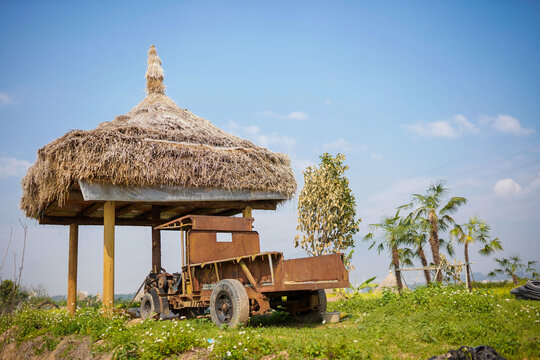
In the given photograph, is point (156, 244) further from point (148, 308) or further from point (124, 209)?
point (148, 308)

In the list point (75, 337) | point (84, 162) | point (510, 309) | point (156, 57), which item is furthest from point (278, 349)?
point (156, 57)

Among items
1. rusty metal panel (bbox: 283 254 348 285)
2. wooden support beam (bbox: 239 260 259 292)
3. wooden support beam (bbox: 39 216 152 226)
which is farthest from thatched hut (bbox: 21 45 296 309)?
rusty metal panel (bbox: 283 254 348 285)

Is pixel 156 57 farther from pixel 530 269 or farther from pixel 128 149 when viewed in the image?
pixel 530 269

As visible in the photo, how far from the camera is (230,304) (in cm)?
825

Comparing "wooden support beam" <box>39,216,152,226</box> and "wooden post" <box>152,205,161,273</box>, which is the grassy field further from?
"wooden support beam" <box>39,216,152,226</box>

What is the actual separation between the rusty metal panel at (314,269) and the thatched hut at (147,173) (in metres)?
5.22

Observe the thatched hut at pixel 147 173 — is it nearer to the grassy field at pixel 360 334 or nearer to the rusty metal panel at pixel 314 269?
the grassy field at pixel 360 334

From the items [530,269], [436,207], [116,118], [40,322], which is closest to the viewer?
[40,322]

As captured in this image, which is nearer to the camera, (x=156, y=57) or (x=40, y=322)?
(x=40, y=322)

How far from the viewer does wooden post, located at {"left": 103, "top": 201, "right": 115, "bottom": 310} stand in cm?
1104

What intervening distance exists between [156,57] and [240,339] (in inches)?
603

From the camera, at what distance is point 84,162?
34.4ft

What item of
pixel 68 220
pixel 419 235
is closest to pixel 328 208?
pixel 419 235

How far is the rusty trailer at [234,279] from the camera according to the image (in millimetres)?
7586
